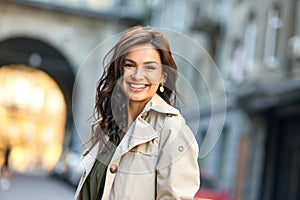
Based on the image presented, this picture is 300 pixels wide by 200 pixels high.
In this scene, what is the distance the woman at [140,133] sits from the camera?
7.25 ft

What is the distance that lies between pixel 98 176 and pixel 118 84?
0.31 m

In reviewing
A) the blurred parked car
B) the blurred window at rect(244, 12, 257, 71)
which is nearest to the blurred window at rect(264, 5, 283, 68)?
the blurred window at rect(244, 12, 257, 71)

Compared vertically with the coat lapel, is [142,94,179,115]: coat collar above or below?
above

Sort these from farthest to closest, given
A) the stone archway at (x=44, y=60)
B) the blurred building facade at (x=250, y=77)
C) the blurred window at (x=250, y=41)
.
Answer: the stone archway at (x=44, y=60) < the blurred window at (x=250, y=41) < the blurred building facade at (x=250, y=77)

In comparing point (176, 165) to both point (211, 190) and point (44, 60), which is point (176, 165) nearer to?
point (211, 190)

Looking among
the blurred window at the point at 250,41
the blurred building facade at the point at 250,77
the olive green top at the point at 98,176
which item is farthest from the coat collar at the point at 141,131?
the blurred window at the point at 250,41

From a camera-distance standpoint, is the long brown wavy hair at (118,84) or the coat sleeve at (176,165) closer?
the coat sleeve at (176,165)

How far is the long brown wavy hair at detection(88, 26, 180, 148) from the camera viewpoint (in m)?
2.36

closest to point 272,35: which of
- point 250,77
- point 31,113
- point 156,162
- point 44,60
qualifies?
point 250,77

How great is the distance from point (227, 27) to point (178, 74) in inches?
873

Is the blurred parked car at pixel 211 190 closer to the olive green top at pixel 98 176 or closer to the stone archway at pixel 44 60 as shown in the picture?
the olive green top at pixel 98 176

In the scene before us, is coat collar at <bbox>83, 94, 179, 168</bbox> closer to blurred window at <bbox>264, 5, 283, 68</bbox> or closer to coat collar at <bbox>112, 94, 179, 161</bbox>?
coat collar at <bbox>112, 94, 179, 161</bbox>

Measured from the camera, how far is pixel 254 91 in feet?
60.5

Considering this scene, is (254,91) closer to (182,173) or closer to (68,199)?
(68,199)
